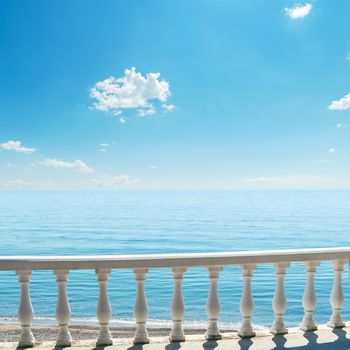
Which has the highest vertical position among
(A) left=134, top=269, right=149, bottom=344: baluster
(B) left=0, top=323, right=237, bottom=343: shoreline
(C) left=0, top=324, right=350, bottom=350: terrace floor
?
(A) left=134, top=269, right=149, bottom=344: baluster

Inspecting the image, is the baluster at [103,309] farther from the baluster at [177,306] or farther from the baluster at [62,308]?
the baluster at [177,306]

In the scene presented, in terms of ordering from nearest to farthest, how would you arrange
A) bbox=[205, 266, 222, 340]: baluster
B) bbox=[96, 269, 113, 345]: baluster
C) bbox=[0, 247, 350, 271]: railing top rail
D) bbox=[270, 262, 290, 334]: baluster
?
1. bbox=[0, 247, 350, 271]: railing top rail
2. bbox=[96, 269, 113, 345]: baluster
3. bbox=[205, 266, 222, 340]: baluster
4. bbox=[270, 262, 290, 334]: baluster

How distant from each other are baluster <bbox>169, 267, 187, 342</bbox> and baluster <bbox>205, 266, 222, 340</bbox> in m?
0.24

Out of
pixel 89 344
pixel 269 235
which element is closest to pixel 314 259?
pixel 89 344

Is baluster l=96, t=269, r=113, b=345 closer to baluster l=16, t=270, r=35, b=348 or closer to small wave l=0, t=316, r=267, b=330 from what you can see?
baluster l=16, t=270, r=35, b=348

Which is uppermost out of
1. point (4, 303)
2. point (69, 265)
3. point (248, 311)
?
point (69, 265)

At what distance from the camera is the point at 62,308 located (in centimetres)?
376

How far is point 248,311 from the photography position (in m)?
4.04

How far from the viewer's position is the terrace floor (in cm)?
380

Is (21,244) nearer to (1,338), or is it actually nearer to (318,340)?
(1,338)

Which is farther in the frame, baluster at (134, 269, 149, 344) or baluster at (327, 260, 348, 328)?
baluster at (327, 260, 348, 328)

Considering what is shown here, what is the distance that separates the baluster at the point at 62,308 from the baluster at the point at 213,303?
127 cm

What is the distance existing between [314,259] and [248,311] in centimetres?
80

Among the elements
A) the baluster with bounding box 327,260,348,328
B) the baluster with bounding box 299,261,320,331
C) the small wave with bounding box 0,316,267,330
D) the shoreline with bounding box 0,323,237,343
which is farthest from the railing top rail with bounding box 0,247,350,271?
the small wave with bounding box 0,316,267,330
